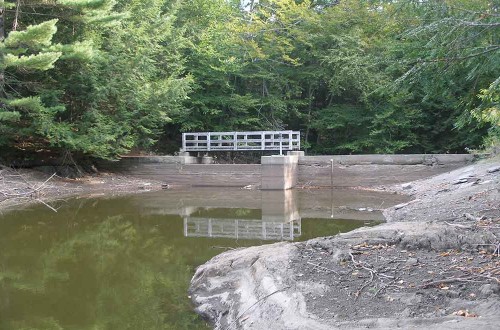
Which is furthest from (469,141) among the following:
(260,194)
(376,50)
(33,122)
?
(33,122)

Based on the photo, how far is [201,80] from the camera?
74.8 ft

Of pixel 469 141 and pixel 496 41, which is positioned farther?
pixel 469 141

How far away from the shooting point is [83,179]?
59.1ft

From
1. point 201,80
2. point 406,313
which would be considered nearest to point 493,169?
point 406,313

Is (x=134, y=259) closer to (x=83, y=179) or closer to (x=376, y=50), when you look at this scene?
(x=83, y=179)

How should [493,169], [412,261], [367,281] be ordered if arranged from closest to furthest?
1. [367,281]
2. [412,261]
3. [493,169]

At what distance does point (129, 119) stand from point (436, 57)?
46.8 ft

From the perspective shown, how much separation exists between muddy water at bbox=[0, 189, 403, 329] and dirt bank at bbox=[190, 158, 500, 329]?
506mm

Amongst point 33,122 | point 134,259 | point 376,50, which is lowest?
point 134,259

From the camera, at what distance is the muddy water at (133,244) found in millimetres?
4910

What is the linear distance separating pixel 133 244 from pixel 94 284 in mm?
2520

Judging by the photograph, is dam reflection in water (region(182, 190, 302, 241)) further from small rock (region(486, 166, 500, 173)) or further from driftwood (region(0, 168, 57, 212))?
small rock (region(486, 166, 500, 173))

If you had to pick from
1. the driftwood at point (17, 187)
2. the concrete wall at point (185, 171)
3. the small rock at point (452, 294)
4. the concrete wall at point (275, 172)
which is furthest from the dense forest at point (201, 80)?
the small rock at point (452, 294)

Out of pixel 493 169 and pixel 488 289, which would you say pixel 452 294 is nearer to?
pixel 488 289
